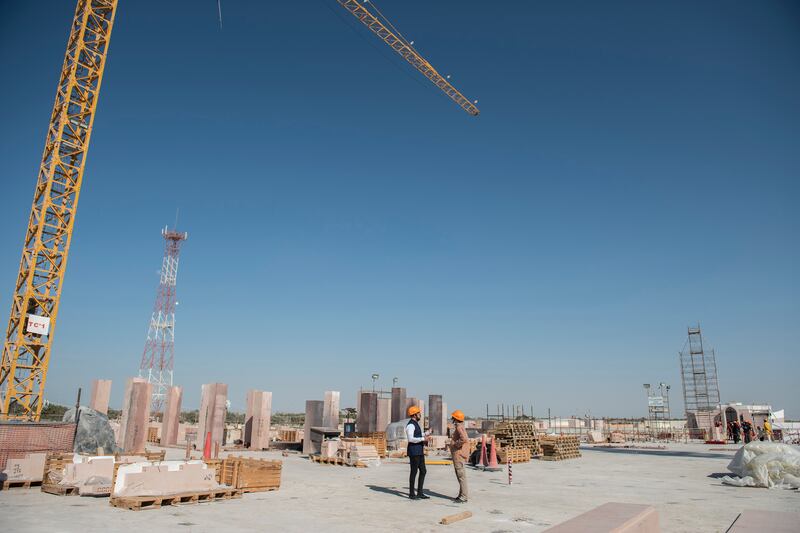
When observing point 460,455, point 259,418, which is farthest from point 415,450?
point 259,418

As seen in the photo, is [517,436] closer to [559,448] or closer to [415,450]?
[559,448]

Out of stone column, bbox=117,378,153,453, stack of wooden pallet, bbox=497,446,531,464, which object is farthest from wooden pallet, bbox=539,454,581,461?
stone column, bbox=117,378,153,453

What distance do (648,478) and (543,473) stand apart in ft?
10.3

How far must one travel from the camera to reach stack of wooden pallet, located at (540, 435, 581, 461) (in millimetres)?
22778

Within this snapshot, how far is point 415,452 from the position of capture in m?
10.5

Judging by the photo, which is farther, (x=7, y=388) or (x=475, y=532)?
(x=7, y=388)

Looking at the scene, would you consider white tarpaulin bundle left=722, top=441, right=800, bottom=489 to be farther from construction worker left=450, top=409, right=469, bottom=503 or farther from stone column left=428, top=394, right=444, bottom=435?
stone column left=428, top=394, right=444, bottom=435

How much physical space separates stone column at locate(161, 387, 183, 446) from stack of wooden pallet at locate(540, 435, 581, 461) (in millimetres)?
17797

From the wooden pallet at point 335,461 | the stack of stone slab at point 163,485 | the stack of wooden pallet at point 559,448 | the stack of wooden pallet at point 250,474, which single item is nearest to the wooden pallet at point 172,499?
the stack of stone slab at point 163,485

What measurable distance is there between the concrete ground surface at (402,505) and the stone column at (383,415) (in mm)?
12694

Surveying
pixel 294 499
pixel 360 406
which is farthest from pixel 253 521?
pixel 360 406

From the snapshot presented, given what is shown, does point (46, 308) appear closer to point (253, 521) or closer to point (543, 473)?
point (253, 521)

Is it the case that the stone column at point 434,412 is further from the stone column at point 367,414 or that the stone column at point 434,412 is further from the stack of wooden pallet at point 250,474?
the stack of wooden pallet at point 250,474

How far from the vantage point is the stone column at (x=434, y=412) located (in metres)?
30.5
